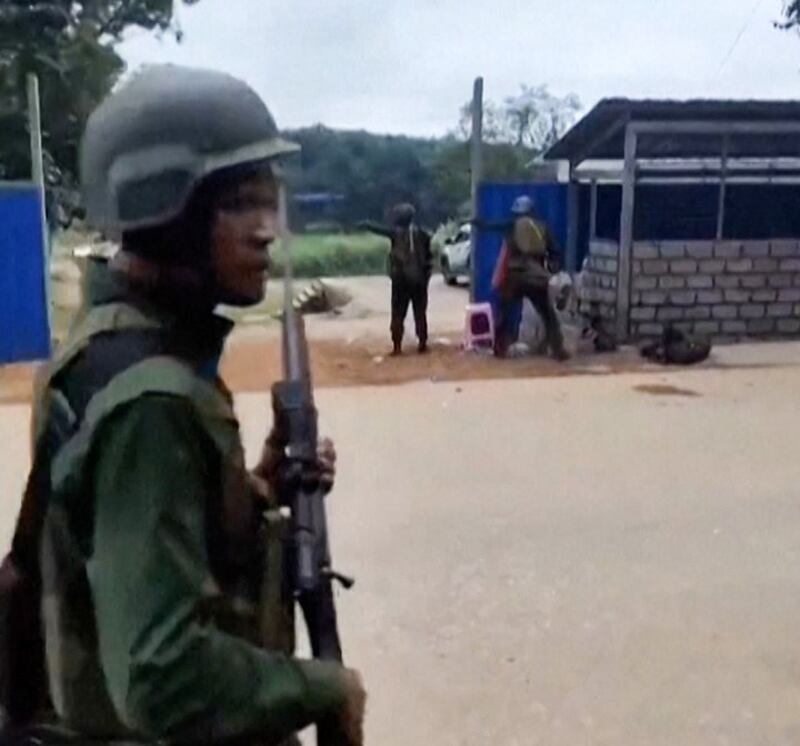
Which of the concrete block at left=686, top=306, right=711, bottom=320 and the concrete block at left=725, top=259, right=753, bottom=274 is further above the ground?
the concrete block at left=725, top=259, right=753, bottom=274

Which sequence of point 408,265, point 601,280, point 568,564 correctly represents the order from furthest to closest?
point 601,280 < point 408,265 < point 568,564

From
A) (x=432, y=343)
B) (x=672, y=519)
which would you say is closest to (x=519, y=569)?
(x=672, y=519)

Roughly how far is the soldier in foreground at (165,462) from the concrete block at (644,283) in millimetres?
11671

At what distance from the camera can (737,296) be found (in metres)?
13.4

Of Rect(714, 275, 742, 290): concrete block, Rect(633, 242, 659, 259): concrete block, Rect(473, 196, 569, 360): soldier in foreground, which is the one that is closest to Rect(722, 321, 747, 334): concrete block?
Rect(714, 275, 742, 290): concrete block

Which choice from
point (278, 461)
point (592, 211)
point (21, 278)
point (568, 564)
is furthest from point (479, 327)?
point (278, 461)

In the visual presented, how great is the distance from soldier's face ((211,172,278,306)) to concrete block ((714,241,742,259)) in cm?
1211

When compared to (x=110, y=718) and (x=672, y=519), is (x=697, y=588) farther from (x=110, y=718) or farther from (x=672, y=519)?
(x=110, y=718)

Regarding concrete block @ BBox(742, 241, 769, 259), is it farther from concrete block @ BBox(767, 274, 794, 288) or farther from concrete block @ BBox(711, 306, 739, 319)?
concrete block @ BBox(711, 306, 739, 319)

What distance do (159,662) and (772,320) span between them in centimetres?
1281

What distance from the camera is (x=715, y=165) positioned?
14297 mm

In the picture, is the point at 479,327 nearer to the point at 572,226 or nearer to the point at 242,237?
the point at 572,226

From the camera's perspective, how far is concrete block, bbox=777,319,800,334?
44.7 feet

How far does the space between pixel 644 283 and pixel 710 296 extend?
0.70 m
